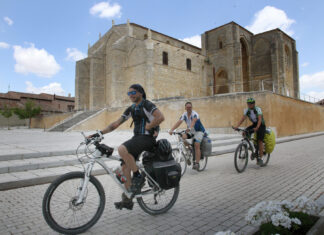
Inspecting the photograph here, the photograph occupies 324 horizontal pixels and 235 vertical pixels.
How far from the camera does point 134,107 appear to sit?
3.20 m

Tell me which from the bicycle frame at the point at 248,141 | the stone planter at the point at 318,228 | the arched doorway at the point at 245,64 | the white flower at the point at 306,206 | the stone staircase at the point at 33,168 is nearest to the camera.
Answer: the stone planter at the point at 318,228

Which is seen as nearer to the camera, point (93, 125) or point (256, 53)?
point (93, 125)

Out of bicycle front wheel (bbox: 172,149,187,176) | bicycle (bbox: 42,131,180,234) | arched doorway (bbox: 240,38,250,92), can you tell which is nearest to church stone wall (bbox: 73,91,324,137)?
bicycle front wheel (bbox: 172,149,187,176)

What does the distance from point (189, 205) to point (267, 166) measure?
4063 mm

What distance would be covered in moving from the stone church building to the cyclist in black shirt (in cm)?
2458

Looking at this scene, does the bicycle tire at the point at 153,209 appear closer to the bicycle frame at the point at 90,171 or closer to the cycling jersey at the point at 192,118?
the bicycle frame at the point at 90,171

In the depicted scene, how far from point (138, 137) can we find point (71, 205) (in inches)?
44.0

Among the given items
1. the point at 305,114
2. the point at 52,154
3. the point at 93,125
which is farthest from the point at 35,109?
the point at 305,114

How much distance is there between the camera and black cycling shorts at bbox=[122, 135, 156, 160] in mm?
2961

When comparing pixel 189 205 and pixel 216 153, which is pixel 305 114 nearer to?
pixel 216 153

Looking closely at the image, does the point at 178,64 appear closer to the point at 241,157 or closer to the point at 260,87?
the point at 260,87

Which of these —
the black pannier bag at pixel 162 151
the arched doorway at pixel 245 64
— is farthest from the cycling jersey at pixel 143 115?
the arched doorway at pixel 245 64

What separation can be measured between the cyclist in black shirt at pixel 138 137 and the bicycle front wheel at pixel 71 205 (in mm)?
370

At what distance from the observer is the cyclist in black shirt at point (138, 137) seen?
2965 millimetres
